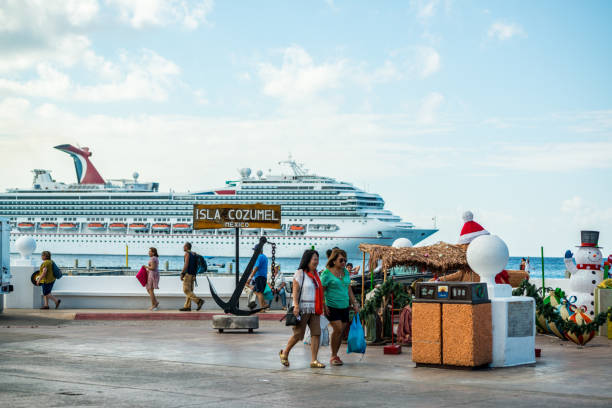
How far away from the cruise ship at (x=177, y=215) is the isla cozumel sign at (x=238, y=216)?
2694 inches

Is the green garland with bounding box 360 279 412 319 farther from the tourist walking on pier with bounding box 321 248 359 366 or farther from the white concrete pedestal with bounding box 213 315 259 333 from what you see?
the white concrete pedestal with bounding box 213 315 259 333

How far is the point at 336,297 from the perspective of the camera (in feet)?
30.9

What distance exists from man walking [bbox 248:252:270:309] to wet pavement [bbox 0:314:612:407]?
312 cm

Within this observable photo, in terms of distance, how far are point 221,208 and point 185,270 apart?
6.74ft

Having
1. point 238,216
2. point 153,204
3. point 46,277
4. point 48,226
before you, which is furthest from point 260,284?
point 48,226

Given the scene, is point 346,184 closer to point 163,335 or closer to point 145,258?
point 145,258

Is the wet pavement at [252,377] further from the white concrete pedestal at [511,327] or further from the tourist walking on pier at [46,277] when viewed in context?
the tourist walking on pier at [46,277]

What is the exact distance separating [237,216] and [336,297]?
5411 mm

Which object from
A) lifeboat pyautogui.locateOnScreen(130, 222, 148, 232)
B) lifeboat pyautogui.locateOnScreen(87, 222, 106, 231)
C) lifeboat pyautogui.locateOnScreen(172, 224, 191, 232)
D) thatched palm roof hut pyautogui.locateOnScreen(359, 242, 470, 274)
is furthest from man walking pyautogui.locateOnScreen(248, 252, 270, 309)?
lifeboat pyautogui.locateOnScreen(87, 222, 106, 231)

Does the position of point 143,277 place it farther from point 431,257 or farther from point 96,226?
point 96,226

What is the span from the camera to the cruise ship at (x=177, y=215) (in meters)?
86.1

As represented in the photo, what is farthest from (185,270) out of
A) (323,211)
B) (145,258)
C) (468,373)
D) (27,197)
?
(27,197)

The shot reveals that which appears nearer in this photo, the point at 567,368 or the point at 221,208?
the point at 567,368

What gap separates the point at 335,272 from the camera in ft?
31.2
